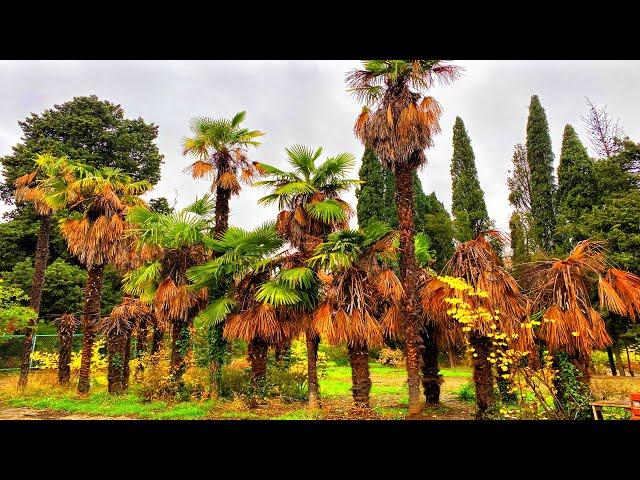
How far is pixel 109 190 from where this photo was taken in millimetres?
11133

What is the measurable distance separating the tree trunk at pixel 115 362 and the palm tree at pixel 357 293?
6171 mm

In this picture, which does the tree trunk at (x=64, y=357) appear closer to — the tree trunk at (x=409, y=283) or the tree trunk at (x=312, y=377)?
the tree trunk at (x=312, y=377)

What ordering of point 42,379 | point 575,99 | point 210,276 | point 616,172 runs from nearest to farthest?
point 210,276, point 42,379, point 616,172, point 575,99

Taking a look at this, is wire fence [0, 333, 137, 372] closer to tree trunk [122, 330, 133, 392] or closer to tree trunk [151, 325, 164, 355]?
tree trunk [151, 325, 164, 355]

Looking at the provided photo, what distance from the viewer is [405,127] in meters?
8.13

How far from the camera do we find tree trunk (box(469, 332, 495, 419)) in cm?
738

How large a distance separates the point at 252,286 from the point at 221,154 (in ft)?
11.8

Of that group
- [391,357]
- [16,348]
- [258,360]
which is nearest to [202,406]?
[258,360]

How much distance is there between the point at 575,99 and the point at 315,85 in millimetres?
16710

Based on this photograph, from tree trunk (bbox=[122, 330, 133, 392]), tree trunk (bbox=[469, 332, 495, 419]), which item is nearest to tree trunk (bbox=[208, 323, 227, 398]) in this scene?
tree trunk (bbox=[122, 330, 133, 392])

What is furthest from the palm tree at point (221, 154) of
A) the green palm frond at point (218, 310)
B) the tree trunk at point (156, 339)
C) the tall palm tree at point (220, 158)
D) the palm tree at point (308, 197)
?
the tree trunk at point (156, 339)

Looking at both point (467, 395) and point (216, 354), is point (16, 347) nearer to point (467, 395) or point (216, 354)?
point (216, 354)
